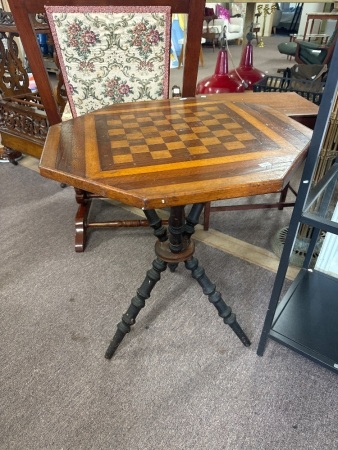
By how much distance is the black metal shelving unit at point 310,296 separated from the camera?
77 centimetres

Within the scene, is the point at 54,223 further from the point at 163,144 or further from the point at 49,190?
the point at 163,144

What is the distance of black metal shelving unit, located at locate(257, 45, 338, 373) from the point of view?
0.77 metres

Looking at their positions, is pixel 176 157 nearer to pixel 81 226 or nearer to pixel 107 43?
pixel 107 43

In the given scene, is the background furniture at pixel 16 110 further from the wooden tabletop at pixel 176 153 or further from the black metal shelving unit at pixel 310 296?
the black metal shelving unit at pixel 310 296

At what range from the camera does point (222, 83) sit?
220cm

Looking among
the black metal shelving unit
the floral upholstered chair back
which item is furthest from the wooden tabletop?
the floral upholstered chair back

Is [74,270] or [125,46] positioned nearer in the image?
[125,46]

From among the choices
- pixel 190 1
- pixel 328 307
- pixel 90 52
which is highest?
pixel 190 1

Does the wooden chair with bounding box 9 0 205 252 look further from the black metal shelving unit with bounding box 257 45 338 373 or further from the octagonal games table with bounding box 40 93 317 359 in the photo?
the black metal shelving unit with bounding box 257 45 338 373

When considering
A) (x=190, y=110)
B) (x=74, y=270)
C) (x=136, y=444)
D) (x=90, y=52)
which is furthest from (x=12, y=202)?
(x=136, y=444)

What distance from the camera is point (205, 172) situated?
2.38 ft

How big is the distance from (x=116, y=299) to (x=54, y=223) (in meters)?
0.68

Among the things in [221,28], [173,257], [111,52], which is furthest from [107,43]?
[221,28]

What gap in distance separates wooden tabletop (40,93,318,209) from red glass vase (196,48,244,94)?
1157 mm
